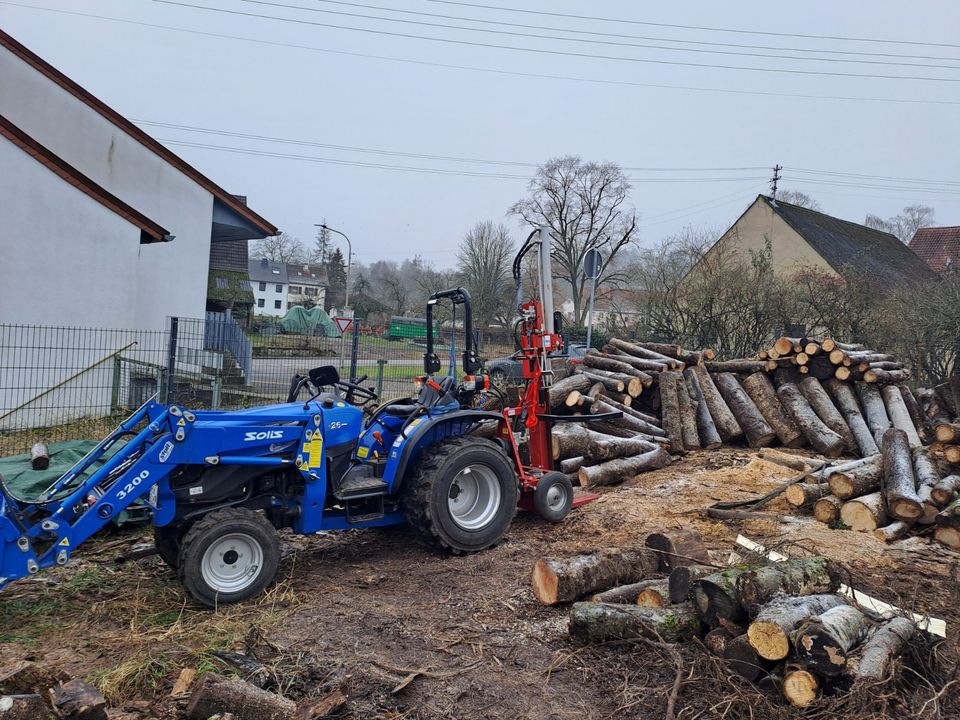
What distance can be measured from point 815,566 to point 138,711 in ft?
12.1

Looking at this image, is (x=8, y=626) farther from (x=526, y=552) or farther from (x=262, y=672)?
(x=526, y=552)

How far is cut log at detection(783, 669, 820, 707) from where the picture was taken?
3.00 m

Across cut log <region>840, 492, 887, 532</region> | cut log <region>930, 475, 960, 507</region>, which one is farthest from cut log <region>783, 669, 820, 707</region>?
cut log <region>930, 475, 960, 507</region>

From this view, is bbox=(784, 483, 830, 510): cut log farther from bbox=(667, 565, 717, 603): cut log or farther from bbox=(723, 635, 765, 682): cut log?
bbox=(723, 635, 765, 682): cut log

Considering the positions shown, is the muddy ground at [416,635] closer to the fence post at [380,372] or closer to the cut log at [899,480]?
the cut log at [899,480]

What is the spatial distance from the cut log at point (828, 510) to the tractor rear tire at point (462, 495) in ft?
9.62

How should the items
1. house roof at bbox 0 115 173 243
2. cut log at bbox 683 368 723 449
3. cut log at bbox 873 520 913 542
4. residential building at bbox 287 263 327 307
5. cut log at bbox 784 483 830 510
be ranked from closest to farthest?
cut log at bbox 873 520 913 542, cut log at bbox 784 483 830 510, cut log at bbox 683 368 723 449, house roof at bbox 0 115 173 243, residential building at bbox 287 263 327 307

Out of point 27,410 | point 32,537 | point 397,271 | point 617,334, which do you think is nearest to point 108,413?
point 27,410

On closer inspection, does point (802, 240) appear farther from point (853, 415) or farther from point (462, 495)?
point (462, 495)

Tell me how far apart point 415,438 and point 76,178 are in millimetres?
9532

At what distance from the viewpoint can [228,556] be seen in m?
4.39

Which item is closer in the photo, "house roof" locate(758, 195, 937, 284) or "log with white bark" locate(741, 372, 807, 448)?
"log with white bark" locate(741, 372, 807, 448)

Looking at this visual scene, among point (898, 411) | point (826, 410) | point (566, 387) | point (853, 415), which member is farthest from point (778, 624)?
point (898, 411)

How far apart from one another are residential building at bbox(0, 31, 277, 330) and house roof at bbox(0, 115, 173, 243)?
0.02 meters
